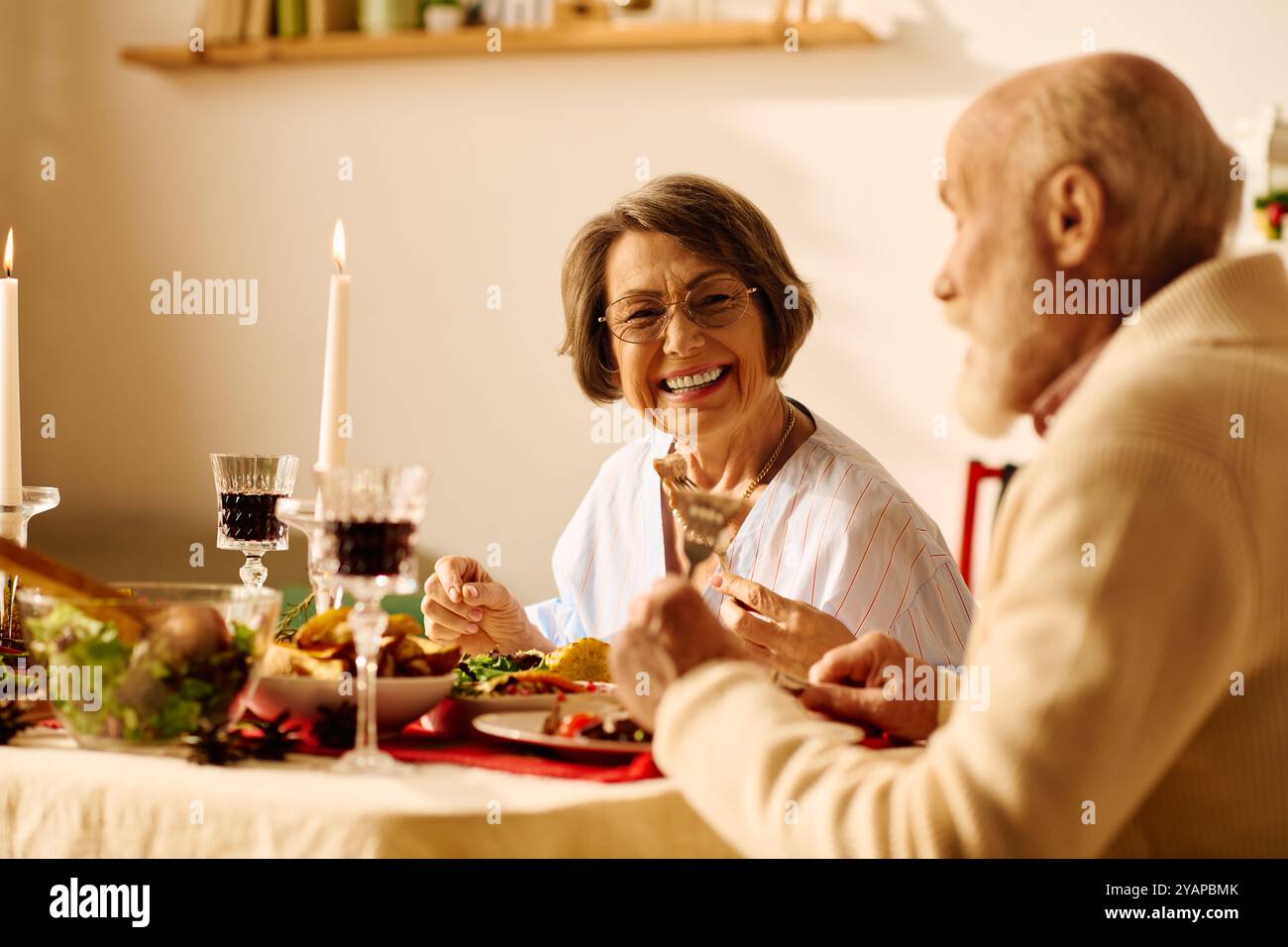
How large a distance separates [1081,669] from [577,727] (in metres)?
0.56

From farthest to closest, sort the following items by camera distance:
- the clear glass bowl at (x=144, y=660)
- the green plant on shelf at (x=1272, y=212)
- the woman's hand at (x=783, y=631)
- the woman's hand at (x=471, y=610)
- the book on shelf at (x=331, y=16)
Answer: the book on shelf at (x=331, y=16), the green plant on shelf at (x=1272, y=212), the woman's hand at (x=471, y=610), the woman's hand at (x=783, y=631), the clear glass bowl at (x=144, y=660)

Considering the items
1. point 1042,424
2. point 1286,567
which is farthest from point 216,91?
point 1286,567

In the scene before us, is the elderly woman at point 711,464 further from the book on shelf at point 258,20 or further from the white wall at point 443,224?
the book on shelf at point 258,20

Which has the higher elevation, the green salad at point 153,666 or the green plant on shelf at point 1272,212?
the green plant on shelf at point 1272,212

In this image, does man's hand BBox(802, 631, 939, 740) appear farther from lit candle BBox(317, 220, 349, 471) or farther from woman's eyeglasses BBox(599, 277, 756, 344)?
woman's eyeglasses BBox(599, 277, 756, 344)

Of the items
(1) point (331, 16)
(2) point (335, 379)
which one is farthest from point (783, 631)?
(1) point (331, 16)

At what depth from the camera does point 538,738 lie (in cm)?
125

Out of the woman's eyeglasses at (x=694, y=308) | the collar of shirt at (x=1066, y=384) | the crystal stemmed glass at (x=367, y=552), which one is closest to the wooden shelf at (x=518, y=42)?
the woman's eyeglasses at (x=694, y=308)

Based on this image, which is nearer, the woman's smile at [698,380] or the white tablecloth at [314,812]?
the white tablecloth at [314,812]

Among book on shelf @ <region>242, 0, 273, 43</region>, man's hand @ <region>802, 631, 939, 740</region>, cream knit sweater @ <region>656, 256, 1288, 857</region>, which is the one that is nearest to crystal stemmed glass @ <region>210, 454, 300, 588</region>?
man's hand @ <region>802, 631, 939, 740</region>

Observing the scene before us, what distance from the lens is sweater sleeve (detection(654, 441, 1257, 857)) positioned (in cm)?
89

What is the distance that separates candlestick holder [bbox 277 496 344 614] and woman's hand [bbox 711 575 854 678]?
53cm

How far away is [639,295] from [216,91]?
2.86 m

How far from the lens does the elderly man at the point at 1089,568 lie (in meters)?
0.90
